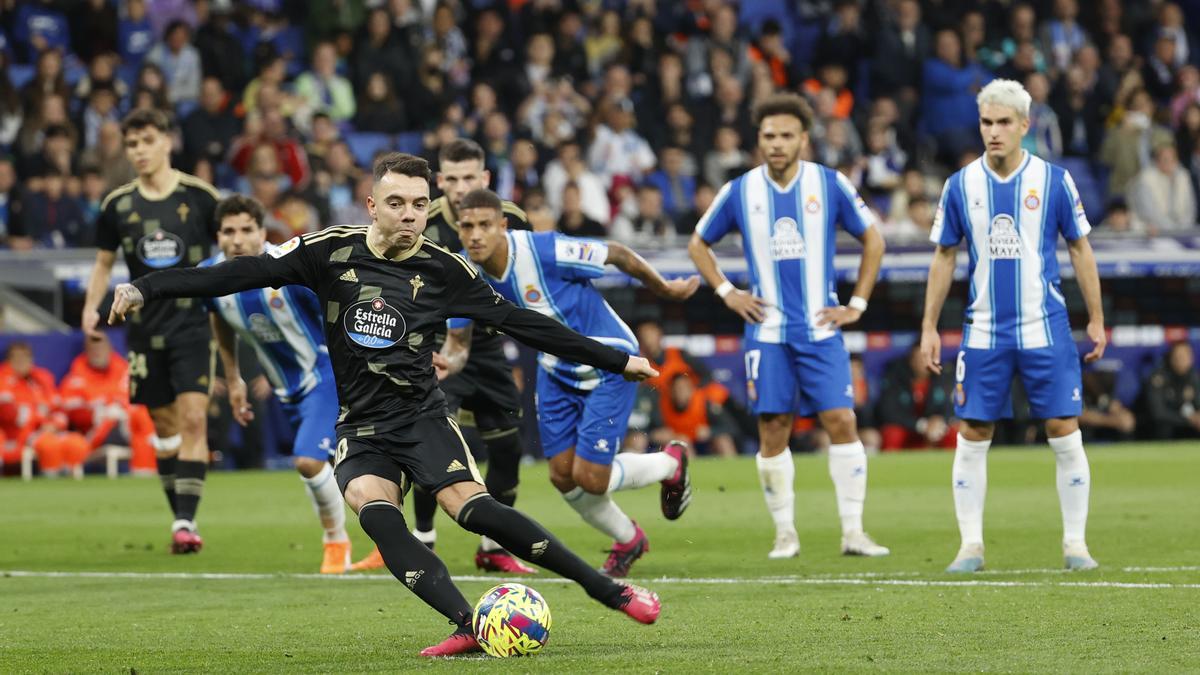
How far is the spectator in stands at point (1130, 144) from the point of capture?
25.0 metres

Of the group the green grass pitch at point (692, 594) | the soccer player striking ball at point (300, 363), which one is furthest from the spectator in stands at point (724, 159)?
the soccer player striking ball at point (300, 363)

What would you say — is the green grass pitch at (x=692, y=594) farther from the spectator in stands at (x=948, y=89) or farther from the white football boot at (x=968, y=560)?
the spectator in stands at (x=948, y=89)

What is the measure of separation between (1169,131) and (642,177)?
7263mm

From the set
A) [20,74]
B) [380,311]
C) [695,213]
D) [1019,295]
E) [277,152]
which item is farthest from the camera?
[20,74]

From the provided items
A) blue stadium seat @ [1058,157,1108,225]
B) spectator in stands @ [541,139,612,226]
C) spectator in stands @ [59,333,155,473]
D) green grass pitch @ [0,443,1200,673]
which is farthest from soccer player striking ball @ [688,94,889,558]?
blue stadium seat @ [1058,157,1108,225]

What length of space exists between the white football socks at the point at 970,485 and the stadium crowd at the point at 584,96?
991cm

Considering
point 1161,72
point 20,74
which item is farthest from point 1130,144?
point 20,74

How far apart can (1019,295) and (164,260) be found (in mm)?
5489

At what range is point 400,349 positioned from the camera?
756cm

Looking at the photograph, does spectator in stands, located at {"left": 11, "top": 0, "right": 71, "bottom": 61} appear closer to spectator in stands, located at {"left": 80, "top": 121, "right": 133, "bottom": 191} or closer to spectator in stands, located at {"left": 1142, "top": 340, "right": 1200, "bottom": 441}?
spectator in stands, located at {"left": 80, "top": 121, "right": 133, "bottom": 191}

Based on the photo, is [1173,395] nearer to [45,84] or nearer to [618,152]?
[618,152]

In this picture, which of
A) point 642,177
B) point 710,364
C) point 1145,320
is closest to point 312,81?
point 642,177

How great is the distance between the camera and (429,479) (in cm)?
739

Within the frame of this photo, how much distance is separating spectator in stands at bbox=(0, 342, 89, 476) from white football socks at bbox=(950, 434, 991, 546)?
1095 centimetres
